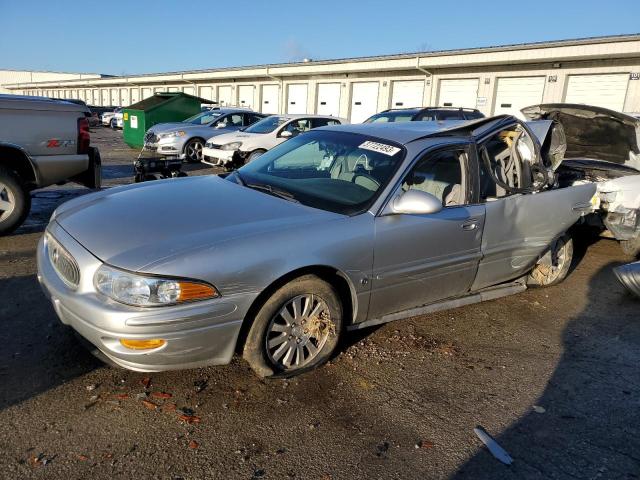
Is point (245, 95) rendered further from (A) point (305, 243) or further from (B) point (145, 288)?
(B) point (145, 288)

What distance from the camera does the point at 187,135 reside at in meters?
13.7

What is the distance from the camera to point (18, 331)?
3.49 m

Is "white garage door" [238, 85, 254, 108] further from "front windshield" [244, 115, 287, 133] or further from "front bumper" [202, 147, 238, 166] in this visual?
"front bumper" [202, 147, 238, 166]

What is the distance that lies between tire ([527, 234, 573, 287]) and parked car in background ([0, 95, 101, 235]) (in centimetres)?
541

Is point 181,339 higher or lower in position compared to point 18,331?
higher

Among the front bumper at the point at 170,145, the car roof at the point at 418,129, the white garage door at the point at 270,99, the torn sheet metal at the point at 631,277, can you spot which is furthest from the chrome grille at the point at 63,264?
the white garage door at the point at 270,99

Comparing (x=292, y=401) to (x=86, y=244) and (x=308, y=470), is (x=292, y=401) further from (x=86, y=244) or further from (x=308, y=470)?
(x=86, y=244)

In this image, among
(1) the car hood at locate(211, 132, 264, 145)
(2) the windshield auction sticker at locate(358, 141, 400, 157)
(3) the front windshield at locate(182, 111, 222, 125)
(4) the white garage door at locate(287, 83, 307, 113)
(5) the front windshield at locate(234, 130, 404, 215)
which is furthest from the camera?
(4) the white garage door at locate(287, 83, 307, 113)

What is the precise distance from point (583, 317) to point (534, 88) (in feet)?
57.5

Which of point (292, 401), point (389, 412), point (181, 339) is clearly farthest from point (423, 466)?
point (181, 339)

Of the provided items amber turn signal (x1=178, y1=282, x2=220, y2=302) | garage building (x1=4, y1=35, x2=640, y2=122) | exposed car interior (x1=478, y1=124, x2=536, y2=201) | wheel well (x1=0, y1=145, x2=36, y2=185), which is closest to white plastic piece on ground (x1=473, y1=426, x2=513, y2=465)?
amber turn signal (x1=178, y1=282, x2=220, y2=302)

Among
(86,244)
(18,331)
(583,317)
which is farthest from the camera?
(583,317)

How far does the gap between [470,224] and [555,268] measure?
1976 millimetres

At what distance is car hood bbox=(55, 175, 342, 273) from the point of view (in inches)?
106
